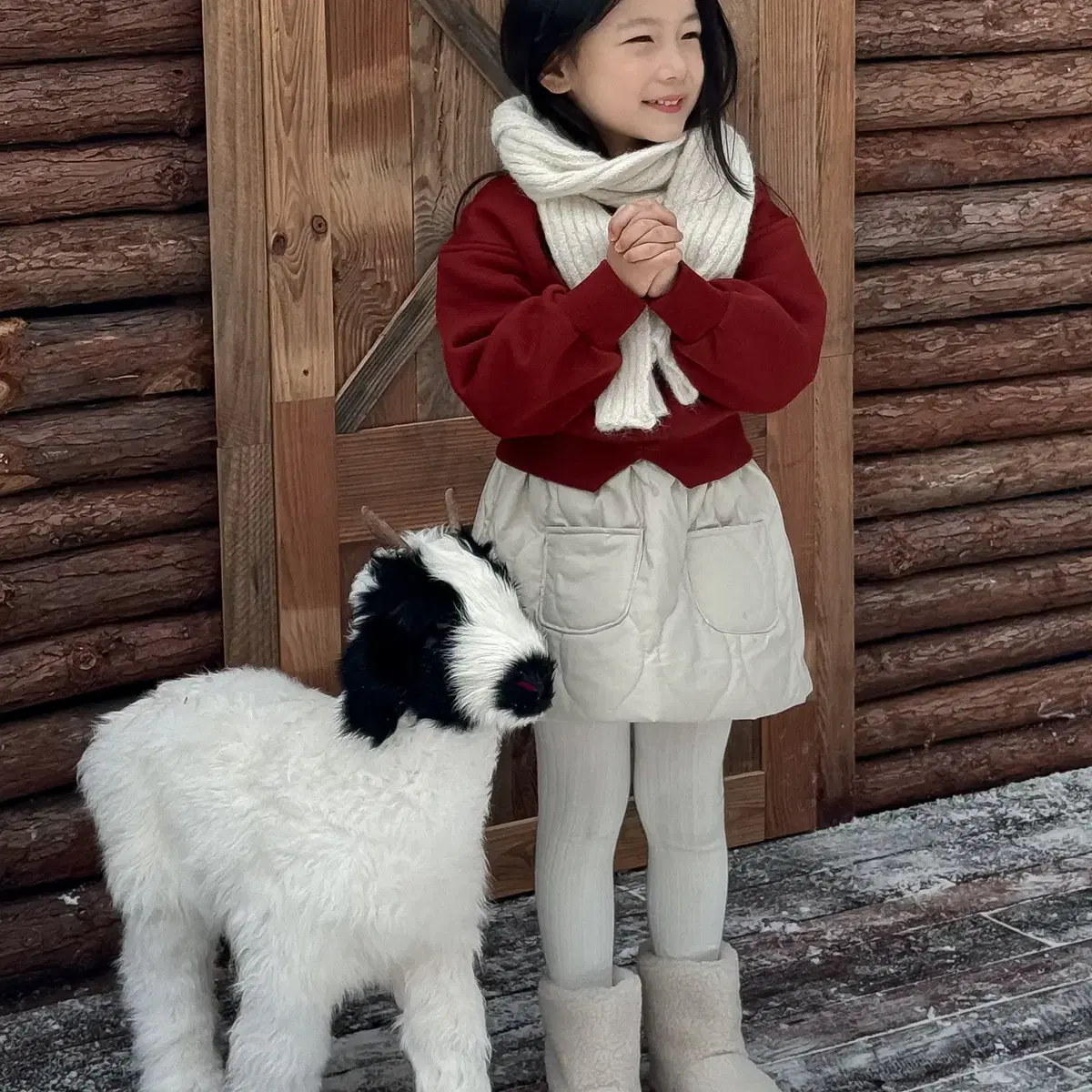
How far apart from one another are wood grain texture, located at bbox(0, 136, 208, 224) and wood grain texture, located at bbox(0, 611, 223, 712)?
0.79 meters

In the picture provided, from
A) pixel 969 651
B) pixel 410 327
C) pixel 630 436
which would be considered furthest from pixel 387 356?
pixel 969 651

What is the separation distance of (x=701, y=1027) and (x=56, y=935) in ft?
4.28

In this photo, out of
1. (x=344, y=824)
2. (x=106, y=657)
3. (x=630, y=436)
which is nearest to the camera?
(x=344, y=824)

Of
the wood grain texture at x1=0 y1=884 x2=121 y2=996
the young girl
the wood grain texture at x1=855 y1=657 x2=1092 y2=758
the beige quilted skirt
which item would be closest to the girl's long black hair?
the young girl

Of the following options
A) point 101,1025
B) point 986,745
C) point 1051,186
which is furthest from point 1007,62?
point 101,1025

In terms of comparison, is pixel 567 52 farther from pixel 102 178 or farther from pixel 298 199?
pixel 102 178

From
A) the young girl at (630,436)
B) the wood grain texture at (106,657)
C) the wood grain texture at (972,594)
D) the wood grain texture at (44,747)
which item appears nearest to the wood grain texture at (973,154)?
the wood grain texture at (972,594)

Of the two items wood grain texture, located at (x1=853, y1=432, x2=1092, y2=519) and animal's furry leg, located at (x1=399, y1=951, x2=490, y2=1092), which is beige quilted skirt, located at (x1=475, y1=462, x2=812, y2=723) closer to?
animal's furry leg, located at (x1=399, y1=951, x2=490, y2=1092)

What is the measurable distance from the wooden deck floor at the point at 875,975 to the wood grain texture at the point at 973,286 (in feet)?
4.02

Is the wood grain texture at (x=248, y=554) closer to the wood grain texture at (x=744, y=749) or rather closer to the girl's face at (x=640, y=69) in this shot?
the girl's face at (x=640, y=69)

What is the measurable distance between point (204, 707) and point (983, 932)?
5.77 ft

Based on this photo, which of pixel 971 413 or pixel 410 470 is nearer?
pixel 410 470

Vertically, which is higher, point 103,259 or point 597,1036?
point 103,259

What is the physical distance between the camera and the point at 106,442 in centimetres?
323
